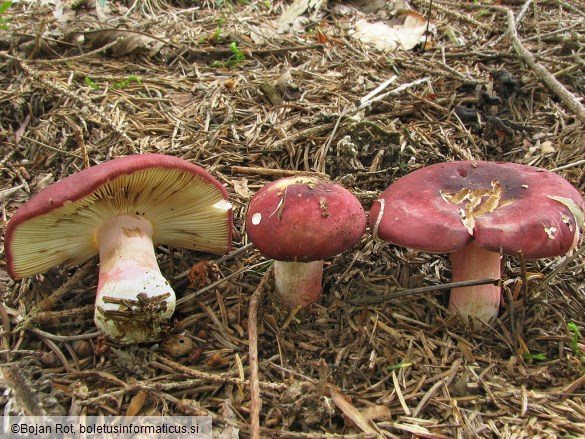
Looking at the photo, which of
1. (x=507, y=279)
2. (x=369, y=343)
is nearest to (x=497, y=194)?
(x=507, y=279)

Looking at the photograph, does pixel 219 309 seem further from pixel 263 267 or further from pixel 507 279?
pixel 507 279

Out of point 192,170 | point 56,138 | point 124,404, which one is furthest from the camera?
point 56,138

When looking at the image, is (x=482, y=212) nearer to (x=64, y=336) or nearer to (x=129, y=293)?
(x=129, y=293)

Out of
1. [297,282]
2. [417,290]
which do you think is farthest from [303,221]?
[417,290]

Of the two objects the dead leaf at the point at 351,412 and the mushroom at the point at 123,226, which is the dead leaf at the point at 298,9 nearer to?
the mushroom at the point at 123,226

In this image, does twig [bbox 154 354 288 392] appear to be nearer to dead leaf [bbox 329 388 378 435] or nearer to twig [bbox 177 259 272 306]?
dead leaf [bbox 329 388 378 435]
